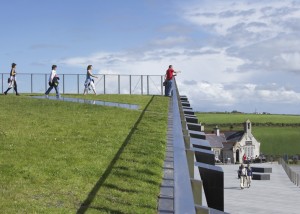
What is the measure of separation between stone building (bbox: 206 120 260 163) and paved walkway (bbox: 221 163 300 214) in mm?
76932

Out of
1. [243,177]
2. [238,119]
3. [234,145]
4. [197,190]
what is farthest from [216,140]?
[197,190]

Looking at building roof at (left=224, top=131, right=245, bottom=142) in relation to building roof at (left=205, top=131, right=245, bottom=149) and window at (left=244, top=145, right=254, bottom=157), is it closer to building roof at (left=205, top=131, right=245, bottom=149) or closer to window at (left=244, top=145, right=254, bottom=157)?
building roof at (left=205, top=131, right=245, bottom=149)

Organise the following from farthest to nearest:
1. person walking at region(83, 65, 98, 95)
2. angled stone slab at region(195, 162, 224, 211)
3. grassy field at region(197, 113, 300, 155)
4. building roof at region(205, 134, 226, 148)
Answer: grassy field at region(197, 113, 300, 155) → building roof at region(205, 134, 226, 148) → person walking at region(83, 65, 98, 95) → angled stone slab at region(195, 162, 224, 211)

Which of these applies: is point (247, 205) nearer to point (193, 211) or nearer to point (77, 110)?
point (77, 110)

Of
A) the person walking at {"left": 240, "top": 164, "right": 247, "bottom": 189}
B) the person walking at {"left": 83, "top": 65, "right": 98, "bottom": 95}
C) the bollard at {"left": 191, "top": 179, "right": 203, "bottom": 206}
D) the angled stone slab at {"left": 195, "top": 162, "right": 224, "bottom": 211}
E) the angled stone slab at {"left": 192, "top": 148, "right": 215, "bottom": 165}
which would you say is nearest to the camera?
the bollard at {"left": 191, "top": 179, "right": 203, "bottom": 206}

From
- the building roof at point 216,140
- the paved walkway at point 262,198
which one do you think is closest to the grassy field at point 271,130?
the building roof at point 216,140

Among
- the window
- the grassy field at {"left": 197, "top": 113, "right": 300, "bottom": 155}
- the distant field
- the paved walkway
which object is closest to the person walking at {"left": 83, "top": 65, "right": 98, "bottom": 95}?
the paved walkway

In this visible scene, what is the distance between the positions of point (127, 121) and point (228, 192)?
26.5 metres

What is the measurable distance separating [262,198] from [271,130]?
131420 mm

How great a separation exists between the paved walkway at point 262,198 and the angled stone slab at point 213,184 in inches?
893

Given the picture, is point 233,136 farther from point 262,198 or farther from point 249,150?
point 262,198

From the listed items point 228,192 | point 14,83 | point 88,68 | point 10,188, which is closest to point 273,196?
point 228,192

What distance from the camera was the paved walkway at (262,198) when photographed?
1405 inches

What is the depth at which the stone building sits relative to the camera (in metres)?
136
